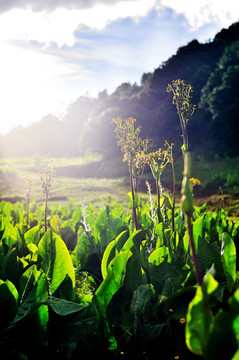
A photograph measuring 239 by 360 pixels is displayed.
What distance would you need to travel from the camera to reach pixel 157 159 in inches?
77.4

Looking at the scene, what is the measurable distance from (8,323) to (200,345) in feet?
2.38

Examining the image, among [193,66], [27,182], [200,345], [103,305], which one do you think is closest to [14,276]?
[103,305]

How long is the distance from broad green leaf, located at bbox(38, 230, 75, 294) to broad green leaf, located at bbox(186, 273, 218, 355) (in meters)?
0.74

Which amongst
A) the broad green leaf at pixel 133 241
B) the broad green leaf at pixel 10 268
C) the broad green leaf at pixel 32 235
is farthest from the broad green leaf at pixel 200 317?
the broad green leaf at pixel 32 235

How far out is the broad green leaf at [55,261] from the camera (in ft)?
4.52

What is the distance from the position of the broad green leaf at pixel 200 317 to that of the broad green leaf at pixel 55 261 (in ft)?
2.42

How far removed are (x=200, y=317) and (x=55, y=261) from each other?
0.83 metres

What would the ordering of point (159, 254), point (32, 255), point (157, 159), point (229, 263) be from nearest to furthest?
point (229, 263), point (159, 254), point (32, 255), point (157, 159)

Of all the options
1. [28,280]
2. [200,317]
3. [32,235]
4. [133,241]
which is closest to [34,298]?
[28,280]

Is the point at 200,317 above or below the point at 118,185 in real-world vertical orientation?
above

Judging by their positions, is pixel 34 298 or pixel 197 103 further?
pixel 197 103

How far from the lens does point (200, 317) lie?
2.48ft

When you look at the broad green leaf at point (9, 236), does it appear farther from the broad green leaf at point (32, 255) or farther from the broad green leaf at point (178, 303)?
the broad green leaf at point (178, 303)

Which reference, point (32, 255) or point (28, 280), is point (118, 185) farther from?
point (28, 280)
